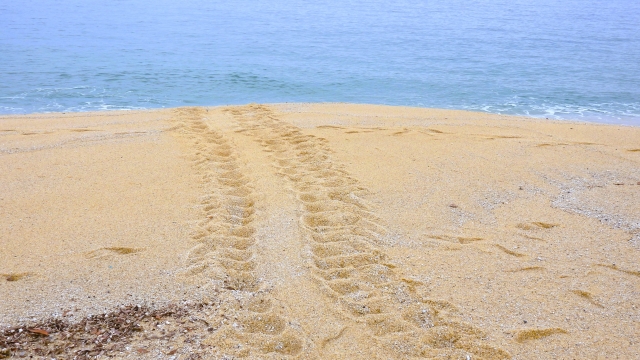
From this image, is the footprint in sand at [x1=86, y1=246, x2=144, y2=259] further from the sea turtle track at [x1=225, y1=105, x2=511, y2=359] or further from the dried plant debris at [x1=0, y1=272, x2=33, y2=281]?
the sea turtle track at [x1=225, y1=105, x2=511, y2=359]

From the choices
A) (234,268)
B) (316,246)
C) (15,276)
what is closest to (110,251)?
(15,276)

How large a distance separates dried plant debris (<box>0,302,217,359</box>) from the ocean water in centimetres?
768

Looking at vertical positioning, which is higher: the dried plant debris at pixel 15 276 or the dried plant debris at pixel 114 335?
the dried plant debris at pixel 15 276

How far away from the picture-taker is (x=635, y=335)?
3061 millimetres

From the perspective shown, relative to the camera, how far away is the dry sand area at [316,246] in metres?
3.07

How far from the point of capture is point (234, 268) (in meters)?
3.77

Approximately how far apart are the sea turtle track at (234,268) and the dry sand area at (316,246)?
2 centimetres

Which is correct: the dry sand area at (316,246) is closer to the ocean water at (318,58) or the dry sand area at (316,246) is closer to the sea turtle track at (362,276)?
the sea turtle track at (362,276)

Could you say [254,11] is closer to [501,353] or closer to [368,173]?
[368,173]

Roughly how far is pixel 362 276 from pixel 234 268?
0.92 m

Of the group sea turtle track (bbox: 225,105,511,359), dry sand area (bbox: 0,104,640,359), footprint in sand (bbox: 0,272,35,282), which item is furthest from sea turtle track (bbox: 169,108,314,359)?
footprint in sand (bbox: 0,272,35,282)

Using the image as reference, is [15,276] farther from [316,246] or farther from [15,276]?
[316,246]

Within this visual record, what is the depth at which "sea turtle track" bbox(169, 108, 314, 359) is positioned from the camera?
3.02 m

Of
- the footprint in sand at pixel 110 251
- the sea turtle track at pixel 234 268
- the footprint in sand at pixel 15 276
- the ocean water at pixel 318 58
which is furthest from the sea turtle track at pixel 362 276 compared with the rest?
the ocean water at pixel 318 58
